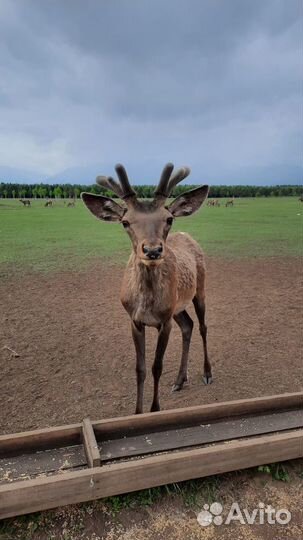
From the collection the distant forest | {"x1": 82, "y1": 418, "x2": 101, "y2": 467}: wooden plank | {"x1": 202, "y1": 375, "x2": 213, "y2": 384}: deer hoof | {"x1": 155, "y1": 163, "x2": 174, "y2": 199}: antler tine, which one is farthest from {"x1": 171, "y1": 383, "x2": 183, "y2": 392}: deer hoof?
the distant forest

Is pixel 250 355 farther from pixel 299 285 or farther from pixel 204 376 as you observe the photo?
pixel 299 285

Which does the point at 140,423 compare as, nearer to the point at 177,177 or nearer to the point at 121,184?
the point at 121,184

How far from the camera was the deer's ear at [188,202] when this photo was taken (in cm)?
471

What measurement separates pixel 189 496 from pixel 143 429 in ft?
2.34

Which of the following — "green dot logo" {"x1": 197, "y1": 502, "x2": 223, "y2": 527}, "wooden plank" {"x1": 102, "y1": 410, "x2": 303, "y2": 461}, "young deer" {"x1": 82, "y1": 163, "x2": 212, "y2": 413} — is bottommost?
"green dot logo" {"x1": 197, "y1": 502, "x2": 223, "y2": 527}

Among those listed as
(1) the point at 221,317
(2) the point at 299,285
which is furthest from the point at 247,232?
(1) the point at 221,317

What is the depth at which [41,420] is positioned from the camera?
16.3 ft

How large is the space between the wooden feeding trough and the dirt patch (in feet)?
5.60

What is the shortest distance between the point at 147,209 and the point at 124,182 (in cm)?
40

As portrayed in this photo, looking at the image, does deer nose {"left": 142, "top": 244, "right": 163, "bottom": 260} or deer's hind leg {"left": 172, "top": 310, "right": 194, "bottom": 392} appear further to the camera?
deer's hind leg {"left": 172, "top": 310, "right": 194, "bottom": 392}

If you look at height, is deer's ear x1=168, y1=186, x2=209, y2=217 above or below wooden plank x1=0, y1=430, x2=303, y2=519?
above

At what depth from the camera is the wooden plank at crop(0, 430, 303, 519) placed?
2.59 m

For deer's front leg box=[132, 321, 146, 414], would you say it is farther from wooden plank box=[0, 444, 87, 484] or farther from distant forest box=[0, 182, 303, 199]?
distant forest box=[0, 182, 303, 199]

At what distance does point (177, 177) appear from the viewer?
468 cm
